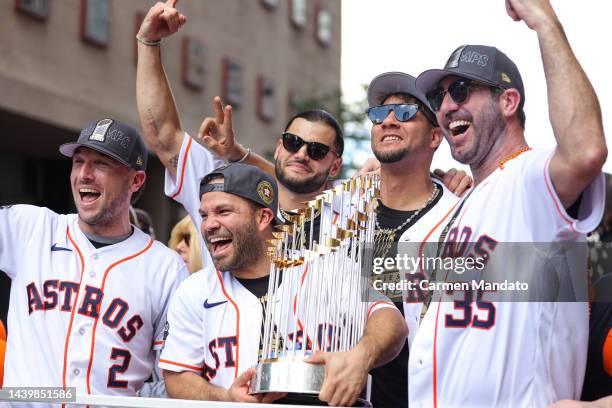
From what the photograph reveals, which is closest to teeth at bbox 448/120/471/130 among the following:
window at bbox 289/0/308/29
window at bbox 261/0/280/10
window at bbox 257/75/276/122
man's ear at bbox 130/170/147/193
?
man's ear at bbox 130/170/147/193

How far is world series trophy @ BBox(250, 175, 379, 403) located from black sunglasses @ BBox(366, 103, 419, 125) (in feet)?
4.22

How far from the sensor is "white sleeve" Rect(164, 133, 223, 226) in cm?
502

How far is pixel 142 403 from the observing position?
284 centimetres

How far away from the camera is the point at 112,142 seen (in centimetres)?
467

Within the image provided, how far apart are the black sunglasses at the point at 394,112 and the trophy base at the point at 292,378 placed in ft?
6.26

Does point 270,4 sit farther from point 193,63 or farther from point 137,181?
Answer: point 137,181

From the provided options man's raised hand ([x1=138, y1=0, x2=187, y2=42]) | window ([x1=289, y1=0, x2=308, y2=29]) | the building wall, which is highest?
window ([x1=289, y1=0, x2=308, y2=29])

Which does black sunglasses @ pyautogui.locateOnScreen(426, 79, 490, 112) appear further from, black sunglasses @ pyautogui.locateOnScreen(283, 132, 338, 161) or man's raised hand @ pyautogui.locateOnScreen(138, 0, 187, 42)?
man's raised hand @ pyautogui.locateOnScreen(138, 0, 187, 42)

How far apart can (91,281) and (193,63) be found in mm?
16505

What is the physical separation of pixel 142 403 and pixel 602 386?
158 centimetres

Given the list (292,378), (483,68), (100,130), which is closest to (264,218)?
(100,130)

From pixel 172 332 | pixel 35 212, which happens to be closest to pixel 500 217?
pixel 172 332

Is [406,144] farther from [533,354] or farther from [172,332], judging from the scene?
[533,354]

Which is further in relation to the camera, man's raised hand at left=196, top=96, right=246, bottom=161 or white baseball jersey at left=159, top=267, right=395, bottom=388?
man's raised hand at left=196, top=96, right=246, bottom=161
